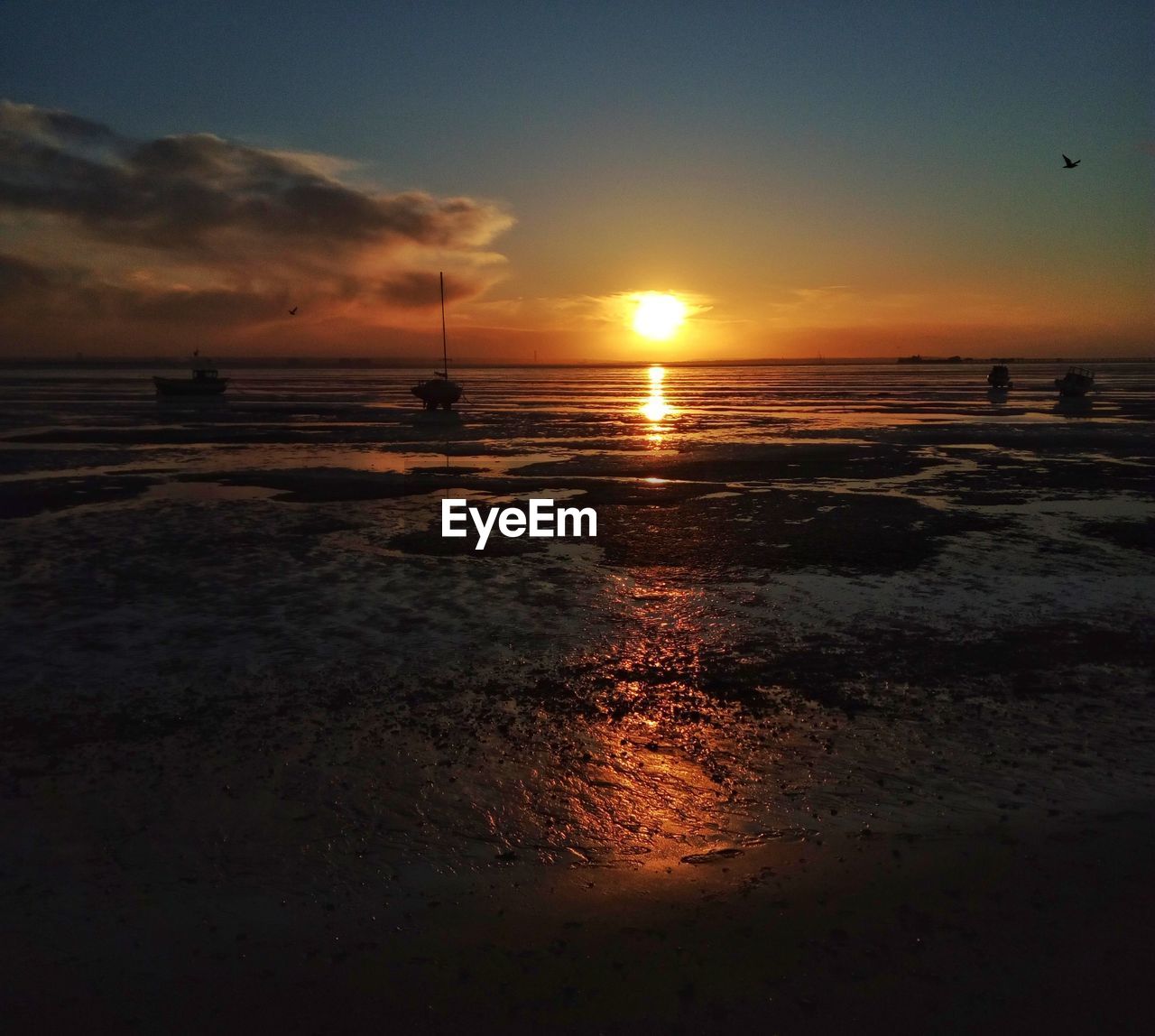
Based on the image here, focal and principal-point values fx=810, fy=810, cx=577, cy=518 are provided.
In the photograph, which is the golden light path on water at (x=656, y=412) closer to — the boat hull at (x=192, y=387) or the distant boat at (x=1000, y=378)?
the distant boat at (x=1000, y=378)

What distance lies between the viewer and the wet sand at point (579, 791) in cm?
424

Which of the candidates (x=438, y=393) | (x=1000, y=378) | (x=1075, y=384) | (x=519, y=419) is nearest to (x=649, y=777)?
(x=519, y=419)

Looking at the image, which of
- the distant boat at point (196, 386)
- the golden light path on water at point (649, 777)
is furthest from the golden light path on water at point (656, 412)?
the distant boat at point (196, 386)

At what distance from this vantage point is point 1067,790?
607 centimetres

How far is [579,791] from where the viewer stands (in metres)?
6.23

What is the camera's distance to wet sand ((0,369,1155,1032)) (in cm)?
424

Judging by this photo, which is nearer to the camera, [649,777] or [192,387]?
[649,777]

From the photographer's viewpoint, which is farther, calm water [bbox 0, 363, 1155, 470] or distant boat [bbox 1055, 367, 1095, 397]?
distant boat [bbox 1055, 367, 1095, 397]

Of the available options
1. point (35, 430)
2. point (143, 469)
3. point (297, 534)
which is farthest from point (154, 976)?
point (35, 430)

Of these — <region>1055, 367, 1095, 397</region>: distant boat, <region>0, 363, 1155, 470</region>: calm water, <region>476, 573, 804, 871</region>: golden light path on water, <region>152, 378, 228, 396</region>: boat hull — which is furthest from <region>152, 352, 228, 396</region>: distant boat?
<region>476, 573, 804, 871</region>: golden light path on water

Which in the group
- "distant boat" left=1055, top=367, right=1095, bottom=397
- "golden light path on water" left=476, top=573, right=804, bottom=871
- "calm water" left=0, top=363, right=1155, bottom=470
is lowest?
"golden light path on water" left=476, top=573, right=804, bottom=871

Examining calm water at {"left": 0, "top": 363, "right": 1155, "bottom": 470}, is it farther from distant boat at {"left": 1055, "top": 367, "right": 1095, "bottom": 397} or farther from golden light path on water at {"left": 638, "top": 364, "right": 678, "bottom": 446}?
distant boat at {"left": 1055, "top": 367, "right": 1095, "bottom": 397}

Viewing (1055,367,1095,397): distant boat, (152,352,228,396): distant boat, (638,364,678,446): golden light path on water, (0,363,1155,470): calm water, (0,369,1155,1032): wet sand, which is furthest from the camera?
(152,352,228,396): distant boat

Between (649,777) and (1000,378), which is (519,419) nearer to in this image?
(649,777)
